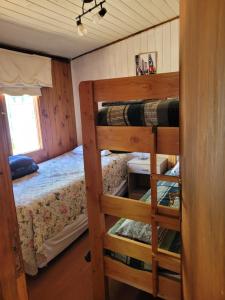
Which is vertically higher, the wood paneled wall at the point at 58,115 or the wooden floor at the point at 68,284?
the wood paneled wall at the point at 58,115

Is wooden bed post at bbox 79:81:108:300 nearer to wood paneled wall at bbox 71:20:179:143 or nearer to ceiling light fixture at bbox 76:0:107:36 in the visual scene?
ceiling light fixture at bbox 76:0:107:36

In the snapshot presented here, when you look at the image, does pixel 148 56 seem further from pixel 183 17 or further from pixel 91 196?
pixel 183 17

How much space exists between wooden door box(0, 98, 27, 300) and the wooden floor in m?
1.37

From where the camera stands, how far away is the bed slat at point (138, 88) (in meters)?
1.06

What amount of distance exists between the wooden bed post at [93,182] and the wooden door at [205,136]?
693 mm

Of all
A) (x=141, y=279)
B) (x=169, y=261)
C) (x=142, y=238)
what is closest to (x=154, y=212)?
(x=169, y=261)

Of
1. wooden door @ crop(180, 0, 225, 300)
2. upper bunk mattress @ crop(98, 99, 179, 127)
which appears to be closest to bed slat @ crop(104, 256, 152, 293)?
wooden door @ crop(180, 0, 225, 300)

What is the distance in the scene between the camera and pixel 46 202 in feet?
6.81

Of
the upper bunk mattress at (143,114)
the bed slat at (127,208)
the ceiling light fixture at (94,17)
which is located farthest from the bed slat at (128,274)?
the ceiling light fixture at (94,17)

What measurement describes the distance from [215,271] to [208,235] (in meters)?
0.09

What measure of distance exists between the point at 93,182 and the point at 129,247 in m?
0.46

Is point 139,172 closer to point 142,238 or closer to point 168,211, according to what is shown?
point 142,238

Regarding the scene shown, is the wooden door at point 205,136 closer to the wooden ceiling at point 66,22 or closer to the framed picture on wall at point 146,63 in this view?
the wooden ceiling at point 66,22

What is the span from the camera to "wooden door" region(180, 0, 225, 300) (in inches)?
19.8
